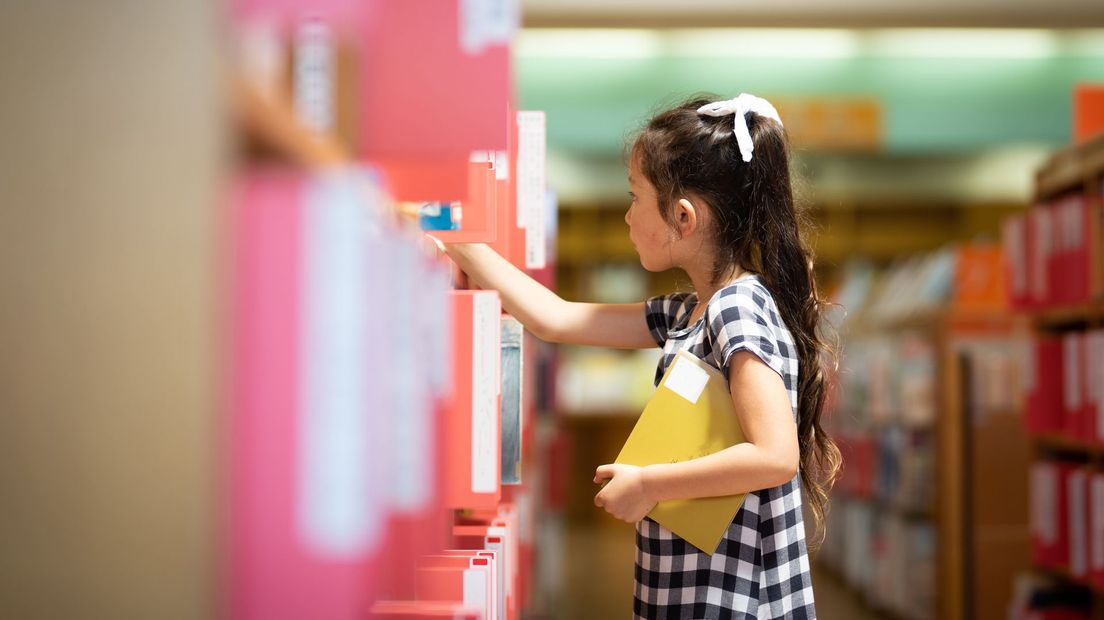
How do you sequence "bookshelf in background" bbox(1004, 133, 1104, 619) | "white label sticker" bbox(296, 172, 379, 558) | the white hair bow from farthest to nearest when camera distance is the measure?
1. "bookshelf in background" bbox(1004, 133, 1104, 619)
2. the white hair bow
3. "white label sticker" bbox(296, 172, 379, 558)

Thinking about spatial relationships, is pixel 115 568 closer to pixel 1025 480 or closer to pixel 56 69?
pixel 56 69

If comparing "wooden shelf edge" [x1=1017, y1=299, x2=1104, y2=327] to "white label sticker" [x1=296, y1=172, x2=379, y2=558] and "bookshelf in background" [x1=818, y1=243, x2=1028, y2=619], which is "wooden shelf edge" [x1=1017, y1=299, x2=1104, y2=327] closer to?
"bookshelf in background" [x1=818, y1=243, x2=1028, y2=619]

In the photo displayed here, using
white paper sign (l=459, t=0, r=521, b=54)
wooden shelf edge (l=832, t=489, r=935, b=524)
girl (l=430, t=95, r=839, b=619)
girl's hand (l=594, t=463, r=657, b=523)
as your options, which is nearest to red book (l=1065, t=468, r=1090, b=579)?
wooden shelf edge (l=832, t=489, r=935, b=524)

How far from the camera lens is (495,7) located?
3.07 feet

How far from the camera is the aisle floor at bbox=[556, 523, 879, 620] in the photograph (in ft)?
15.1

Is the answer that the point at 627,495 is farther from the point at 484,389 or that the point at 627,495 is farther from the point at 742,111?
the point at 742,111

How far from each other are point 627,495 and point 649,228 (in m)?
0.38

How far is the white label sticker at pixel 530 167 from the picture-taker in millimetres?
1495

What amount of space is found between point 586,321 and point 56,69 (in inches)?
38.9

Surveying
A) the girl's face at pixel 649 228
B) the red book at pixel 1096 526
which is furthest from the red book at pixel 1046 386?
the girl's face at pixel 649 228

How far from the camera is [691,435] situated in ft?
4.21

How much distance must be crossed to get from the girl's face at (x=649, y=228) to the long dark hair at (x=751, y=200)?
1 cm

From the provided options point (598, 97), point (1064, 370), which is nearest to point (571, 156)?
point (598, 97)

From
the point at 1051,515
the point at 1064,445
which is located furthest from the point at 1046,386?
the point at 1051,515
